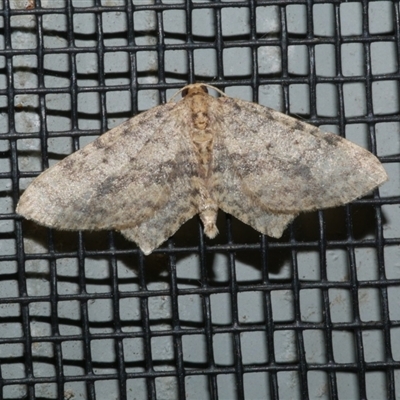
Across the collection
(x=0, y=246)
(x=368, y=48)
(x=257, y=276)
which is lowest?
(x=257, y=276)

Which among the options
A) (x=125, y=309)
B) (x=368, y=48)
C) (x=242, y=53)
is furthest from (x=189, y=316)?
(x=368, y=48)

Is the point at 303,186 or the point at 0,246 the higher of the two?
the point at 303,186

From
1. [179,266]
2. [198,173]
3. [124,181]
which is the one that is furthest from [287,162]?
[179,266]

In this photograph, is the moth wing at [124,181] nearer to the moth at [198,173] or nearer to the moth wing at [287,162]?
the moth at [198,173]

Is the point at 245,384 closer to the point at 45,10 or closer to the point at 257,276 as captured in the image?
the point at 257,276

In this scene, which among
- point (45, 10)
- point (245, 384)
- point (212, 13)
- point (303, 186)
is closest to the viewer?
point (303, 186)

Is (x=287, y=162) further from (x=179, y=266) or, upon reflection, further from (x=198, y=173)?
(x=179, y=266)

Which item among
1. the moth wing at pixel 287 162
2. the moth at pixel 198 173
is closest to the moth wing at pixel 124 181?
the moth at pixel 198 173
